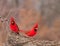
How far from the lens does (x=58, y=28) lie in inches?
131

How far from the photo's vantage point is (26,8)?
3.41 m

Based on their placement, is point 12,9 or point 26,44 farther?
point 12,9

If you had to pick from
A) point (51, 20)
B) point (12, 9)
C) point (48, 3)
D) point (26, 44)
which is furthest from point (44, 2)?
point (26, 44)

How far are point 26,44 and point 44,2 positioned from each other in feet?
5.61

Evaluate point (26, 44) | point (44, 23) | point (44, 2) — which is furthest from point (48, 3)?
point (26, 44)

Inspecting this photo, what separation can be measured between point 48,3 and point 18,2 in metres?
0.47

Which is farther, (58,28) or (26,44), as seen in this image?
(58,28)

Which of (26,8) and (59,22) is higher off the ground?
(26,8)

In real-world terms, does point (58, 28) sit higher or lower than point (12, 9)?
lower

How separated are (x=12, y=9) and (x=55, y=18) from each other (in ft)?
2.18

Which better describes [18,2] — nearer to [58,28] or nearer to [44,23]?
[44,23]

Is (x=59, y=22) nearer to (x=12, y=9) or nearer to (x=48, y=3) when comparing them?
(x=48, y=3)

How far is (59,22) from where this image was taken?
3.32 meters

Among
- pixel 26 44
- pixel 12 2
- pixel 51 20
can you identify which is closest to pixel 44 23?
pixel 51 20
